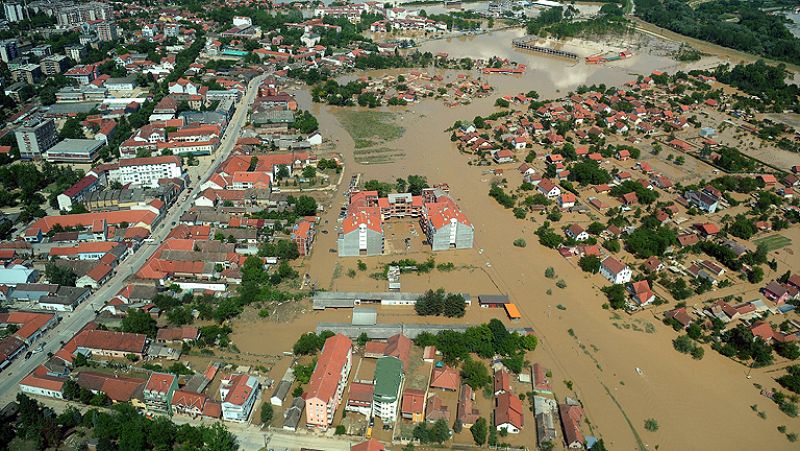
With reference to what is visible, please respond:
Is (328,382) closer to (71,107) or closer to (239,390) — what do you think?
(239,390)

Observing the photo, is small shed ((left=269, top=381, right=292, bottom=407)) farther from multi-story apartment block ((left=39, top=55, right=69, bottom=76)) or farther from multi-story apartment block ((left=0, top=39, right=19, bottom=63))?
multi-story apartment block ((left=0, top=39, right=19, bottom=63))

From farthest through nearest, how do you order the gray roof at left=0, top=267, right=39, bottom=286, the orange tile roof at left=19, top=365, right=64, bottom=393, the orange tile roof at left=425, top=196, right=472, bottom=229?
the orange tile roof at left=425, top=196, right=472, bottom=229
the gray roof at left=0, top=267, right=39, bottom=286
the orange tile roof at left=19, top=365, right=64, bottom=393

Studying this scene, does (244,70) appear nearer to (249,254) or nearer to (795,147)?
(249,254)

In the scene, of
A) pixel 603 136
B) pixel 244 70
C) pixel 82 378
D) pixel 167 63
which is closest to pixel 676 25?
pixel 603 136

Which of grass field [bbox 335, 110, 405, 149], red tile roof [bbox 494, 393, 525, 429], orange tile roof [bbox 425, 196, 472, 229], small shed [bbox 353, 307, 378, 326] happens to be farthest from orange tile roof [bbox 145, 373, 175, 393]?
grass field [bbox 335, 110, 405, 149]

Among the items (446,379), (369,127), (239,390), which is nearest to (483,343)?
(446,379)

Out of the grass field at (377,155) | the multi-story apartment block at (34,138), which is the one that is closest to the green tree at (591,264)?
the grass field at (377,155)
